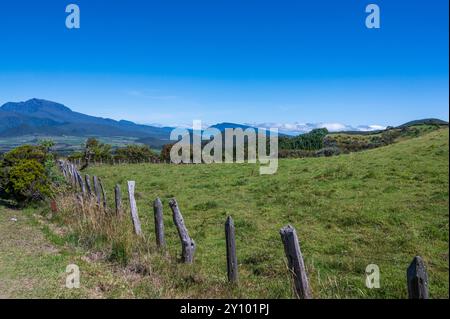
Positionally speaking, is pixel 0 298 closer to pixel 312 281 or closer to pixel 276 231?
pixel 312 281

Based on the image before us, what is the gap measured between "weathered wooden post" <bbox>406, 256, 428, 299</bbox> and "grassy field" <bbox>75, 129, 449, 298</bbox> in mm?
1876

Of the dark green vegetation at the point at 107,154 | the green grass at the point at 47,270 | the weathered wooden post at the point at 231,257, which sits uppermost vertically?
the dark green vegetation at the point at 107,154

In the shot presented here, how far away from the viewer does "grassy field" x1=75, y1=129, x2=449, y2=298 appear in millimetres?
7934

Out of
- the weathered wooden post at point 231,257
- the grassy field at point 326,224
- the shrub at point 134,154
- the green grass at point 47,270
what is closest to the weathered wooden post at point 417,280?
the grassy field at point 326,224

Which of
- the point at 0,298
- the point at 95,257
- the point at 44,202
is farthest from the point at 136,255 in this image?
the point at 44,202

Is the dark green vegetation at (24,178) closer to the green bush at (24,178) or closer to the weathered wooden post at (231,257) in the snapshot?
the green bush at (24,178)

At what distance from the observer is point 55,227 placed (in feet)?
44.8

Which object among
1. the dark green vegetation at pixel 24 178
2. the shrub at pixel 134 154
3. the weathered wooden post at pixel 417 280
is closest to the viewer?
the weathered wooden post at pixel 417 280

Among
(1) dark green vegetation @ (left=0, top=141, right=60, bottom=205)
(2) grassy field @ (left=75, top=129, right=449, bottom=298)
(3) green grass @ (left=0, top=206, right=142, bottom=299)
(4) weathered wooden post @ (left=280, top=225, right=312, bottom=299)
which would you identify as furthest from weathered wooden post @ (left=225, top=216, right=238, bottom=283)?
(1) dark green vegetation @ (left=0, top=141, right=60, bottom=205)

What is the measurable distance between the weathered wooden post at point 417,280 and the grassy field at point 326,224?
1.88 metres

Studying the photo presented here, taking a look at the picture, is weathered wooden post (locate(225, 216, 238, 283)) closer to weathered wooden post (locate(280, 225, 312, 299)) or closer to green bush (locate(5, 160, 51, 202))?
weathered wooden post (locate(280, 225, 312, 299))

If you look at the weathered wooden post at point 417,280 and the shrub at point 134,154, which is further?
the shrub at point 134,154

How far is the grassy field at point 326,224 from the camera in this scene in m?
7.93
